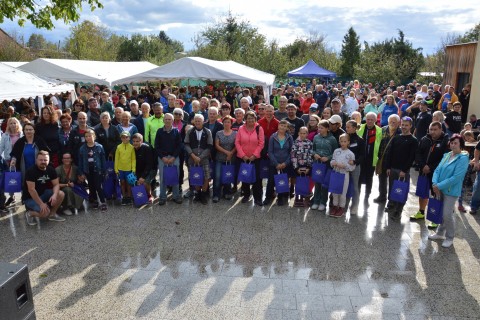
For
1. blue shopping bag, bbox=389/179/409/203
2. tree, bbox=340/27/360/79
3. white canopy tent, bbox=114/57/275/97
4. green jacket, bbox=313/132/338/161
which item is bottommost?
blue shopping bag, bbox=389/179/409/203

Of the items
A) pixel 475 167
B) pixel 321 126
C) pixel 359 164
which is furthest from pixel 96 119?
pixel 475 167

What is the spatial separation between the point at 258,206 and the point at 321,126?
1.90 metres

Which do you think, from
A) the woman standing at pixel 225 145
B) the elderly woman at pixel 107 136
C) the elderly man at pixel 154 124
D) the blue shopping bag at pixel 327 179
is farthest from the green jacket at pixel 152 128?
the blue shopping bag at pixel 327 179

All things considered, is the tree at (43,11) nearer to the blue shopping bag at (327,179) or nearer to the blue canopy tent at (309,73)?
the blue shopping bag at (327,179)

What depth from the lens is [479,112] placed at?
37.6 ft

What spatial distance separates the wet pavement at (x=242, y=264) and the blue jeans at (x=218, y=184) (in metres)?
0.52

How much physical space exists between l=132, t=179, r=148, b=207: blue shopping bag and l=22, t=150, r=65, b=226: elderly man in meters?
1.19

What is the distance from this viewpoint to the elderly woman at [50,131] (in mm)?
6855

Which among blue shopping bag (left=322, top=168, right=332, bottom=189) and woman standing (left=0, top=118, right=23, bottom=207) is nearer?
blue shopping bag (left=322, top=168, right=332, bottom=189)

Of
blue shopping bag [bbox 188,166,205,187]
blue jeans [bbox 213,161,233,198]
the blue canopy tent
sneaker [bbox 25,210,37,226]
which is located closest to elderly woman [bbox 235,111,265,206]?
blue jeans [bbox 213,161,233,198]

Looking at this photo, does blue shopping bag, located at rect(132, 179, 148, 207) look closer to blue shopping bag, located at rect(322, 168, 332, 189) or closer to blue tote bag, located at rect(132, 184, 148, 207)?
blue tote bag, located at rect(132, 184, 148, 207)

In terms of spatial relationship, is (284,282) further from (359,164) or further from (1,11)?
(1,11)

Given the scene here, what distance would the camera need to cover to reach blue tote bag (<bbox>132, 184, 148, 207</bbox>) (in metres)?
7.00

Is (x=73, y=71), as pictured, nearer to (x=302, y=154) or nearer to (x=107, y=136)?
(x=107, y=136)
